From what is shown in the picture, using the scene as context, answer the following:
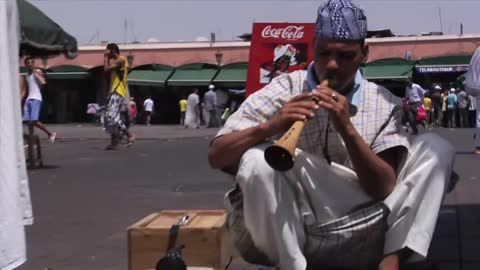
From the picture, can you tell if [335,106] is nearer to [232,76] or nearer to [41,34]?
[41,34]

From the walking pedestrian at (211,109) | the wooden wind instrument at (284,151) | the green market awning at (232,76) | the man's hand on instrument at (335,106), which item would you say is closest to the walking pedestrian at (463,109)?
the walking pedestrian at (211,109)

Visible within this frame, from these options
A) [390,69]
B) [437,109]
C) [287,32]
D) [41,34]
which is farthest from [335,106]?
[390,69]

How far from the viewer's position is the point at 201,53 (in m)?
49.5

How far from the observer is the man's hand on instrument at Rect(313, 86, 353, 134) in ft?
11.4

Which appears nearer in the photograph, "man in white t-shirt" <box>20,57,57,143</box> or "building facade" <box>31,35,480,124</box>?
"man in white t-shirt" <box>20,57,57,143</box>

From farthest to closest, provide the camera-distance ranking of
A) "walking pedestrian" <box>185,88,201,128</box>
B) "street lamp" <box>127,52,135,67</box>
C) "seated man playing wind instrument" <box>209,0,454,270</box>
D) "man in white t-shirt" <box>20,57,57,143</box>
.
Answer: "street lamp" <box>127,52,135,67</box> < "walking pedestrian" <box>185,88,201,128</box> < "man in white t-shirt" <box>20,57,57,143</box> < "seated man playing wind instrument" <box>209,0,454,270</box>

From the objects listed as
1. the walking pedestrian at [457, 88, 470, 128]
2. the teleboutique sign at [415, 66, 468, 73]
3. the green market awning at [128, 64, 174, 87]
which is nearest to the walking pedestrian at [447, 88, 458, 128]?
the walking pedestrian at [457, 88, 470, 128]

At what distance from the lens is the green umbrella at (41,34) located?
1145cm

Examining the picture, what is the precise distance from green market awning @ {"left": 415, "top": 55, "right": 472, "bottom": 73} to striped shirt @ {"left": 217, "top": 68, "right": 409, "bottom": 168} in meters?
39.9

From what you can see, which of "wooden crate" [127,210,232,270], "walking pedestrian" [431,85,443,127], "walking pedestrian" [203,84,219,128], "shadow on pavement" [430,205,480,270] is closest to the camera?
"wooden crate" [127,210,232,270]

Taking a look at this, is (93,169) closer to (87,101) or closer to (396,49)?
(396,49)

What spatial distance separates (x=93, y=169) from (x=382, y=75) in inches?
1234

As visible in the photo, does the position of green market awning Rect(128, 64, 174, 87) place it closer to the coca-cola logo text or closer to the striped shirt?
the coca-cola logo text

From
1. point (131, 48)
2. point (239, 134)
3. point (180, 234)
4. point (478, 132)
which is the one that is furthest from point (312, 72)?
point (131, 48)
